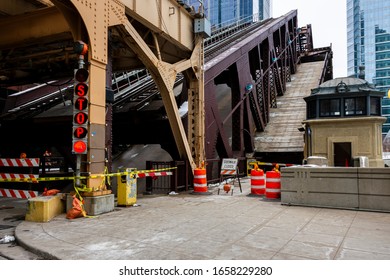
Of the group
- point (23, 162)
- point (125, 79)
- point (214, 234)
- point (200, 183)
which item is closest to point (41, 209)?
point (23, 162)

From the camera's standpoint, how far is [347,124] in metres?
13.5

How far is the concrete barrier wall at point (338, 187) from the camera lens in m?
8.08

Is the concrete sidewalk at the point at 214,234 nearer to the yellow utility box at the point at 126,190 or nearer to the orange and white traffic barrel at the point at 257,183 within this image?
the yellow utility box at the point at 126,190

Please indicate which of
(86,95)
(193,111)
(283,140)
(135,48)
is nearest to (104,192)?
(86,95)

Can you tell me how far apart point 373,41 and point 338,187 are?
135m

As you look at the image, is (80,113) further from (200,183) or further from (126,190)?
(200,183)

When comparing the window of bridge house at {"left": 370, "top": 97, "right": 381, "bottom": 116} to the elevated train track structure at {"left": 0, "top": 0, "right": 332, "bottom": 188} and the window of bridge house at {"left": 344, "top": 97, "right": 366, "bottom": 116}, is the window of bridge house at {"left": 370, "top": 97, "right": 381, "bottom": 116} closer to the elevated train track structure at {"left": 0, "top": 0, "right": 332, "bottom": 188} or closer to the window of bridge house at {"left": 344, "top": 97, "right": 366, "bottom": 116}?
the window of bridge house at {"left": 344, "top": 97, "right": 366, "bottom": 116}

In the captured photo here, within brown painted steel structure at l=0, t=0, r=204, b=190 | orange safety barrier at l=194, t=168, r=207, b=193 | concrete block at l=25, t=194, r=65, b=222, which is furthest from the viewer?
orange safety barrier at l=194, t=168, r=207, b=193

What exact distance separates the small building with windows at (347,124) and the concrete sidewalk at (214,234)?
579 cm

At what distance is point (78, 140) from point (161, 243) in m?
3.67

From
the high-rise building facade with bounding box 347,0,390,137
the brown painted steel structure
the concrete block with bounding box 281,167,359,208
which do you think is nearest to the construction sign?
the brown painted steel structure

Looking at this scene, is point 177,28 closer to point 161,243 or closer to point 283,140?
point 161,243

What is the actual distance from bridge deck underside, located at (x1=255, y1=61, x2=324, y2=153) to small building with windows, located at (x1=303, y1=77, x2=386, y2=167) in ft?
19.1

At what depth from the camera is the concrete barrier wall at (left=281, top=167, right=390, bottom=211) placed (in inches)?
318
